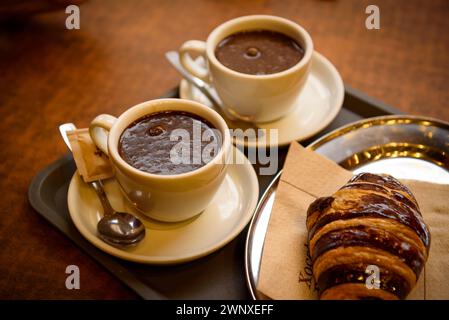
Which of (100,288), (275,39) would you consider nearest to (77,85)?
(275,39)

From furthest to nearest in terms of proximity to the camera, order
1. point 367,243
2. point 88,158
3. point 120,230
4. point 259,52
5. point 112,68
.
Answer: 1. point 112,68
2. point 259,52
3. point 88,158
4. point 120,230
5. point 367,243

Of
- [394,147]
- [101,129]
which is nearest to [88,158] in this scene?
[101,129]

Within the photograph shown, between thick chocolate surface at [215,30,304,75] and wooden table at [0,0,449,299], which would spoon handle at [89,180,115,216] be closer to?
wooden table at [0,0,449,299]

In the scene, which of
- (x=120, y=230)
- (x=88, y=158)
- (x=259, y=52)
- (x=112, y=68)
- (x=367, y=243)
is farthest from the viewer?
(x=112, y=68)

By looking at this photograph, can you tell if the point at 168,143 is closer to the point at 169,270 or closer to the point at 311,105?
the point at 169,270

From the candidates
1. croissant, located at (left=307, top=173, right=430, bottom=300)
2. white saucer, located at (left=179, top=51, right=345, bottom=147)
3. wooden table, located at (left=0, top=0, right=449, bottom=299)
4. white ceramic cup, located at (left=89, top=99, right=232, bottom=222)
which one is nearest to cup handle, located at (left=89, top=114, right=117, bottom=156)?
white ceramic cup, located at (left=89, top=99, right=232, bottom=222)
